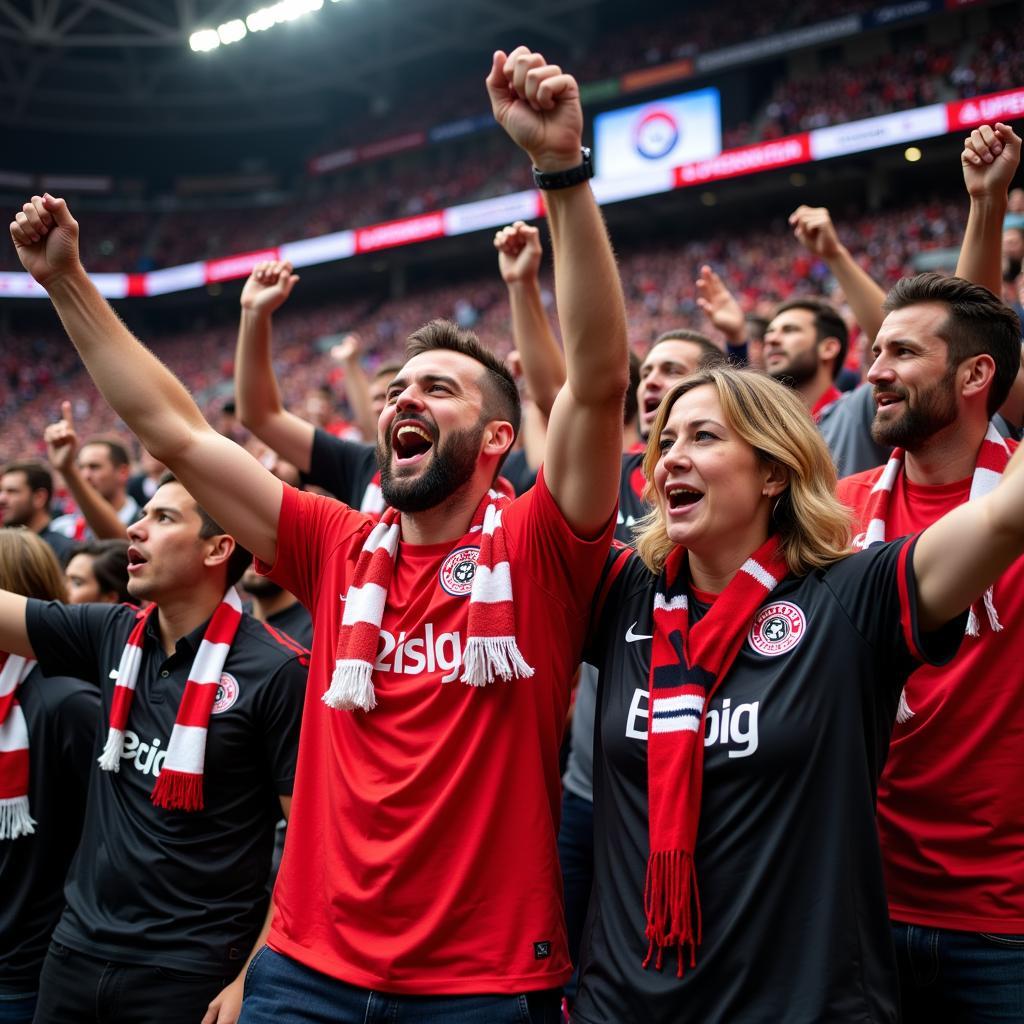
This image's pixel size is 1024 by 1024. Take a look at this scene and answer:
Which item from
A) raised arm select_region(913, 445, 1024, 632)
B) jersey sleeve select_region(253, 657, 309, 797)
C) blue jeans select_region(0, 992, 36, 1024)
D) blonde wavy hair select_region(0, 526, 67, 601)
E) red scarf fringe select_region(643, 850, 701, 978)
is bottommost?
blue jeans select_region(0, 992, 36, 1024)

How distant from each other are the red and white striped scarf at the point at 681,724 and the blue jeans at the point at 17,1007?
82.1 inches

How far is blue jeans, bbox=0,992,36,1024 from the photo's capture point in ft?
9.93

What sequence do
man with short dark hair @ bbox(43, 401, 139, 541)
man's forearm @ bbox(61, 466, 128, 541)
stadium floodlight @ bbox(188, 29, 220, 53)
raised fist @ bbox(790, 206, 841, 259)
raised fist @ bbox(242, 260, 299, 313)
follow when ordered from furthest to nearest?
stadium floodlight @ bbox(188, 29, 220, 53) → man's forearm @ bbox(61, 466, 128, 541) → man with short dark hair @ bbox(43, 401, 139, 541) → raised fist @ bbox(790, 206, 841, 259) → raised fist @ bbox(242, 260, 299, 313)

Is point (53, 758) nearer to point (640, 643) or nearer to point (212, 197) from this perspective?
point (640, 643)

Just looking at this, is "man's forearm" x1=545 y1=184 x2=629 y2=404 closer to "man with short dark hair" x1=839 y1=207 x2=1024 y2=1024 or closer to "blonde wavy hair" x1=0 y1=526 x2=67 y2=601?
"man with short dark hair" x1=839 y1=207 x2=1024 y2=1024

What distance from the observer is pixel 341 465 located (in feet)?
13.3

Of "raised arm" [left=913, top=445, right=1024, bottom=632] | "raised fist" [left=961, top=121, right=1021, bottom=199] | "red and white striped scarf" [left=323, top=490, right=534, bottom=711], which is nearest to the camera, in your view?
"raised arm" [left=913, top=445, right=1024, bottom=632]

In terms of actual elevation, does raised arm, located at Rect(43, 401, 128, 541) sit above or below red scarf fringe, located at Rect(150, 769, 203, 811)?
above

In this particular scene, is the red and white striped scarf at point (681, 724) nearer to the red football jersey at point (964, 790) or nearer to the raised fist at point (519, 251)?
the red football jersey at point (964, 790)

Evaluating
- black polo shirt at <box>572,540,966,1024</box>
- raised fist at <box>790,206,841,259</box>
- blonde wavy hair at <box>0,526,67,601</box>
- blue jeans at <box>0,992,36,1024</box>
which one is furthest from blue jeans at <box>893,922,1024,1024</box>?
blonde wavy hair at <box>0,526,67,601</box>

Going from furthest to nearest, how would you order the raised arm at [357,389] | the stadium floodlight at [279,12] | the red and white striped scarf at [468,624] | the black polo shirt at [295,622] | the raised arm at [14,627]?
the stadium floodlight at [279,12], the raised arm at [357,389], the black polo shirt at [295,622], the raised arm at [14,627], the red and white striped scarf at [468,624]

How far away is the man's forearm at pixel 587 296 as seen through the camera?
1.96 m

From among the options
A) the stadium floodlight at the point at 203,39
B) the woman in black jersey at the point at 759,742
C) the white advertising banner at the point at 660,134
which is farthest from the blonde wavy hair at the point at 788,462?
the stadium floodlight at the point at 203,39

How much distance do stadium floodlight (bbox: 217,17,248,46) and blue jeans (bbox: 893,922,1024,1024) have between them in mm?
27746
